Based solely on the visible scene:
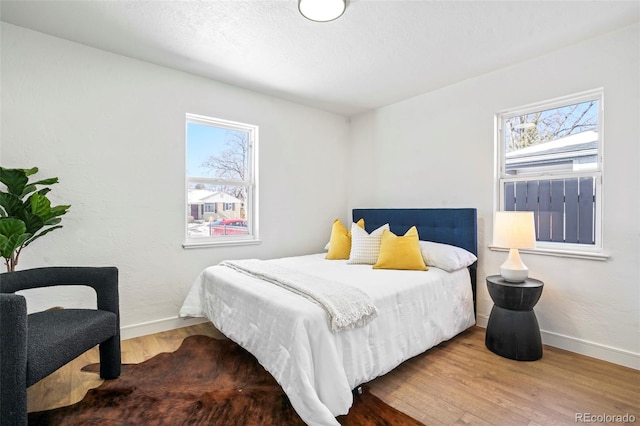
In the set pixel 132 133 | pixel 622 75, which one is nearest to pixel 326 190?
pixel 132 133

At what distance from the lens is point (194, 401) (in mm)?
1862

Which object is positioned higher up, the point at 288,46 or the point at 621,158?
the point at 288,46

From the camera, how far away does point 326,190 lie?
430 centimetres

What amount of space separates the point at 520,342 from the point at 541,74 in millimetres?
2251

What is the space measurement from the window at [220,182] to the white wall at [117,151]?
0.11m

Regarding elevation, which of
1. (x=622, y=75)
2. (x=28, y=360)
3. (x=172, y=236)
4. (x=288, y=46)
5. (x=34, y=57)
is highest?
(x=288, y=46)

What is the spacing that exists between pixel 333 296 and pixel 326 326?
0.70 feet

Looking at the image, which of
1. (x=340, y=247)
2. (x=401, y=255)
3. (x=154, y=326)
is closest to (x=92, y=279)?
(x=154, y=326)

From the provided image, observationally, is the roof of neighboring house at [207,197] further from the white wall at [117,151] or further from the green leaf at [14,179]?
the green leaf at [14,179]

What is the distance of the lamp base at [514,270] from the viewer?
2.49 meters

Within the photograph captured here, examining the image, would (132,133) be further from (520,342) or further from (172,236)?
(520,342)

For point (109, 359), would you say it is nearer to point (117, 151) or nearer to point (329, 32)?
point (117, 151)

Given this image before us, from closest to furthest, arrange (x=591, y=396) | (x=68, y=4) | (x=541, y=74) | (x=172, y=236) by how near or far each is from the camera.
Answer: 1. (x=591, y=396)
2. (x=68, y=4)
3. (x=541, y=74)
4. (x=172, y=236)

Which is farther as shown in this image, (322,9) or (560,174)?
(560,174)
